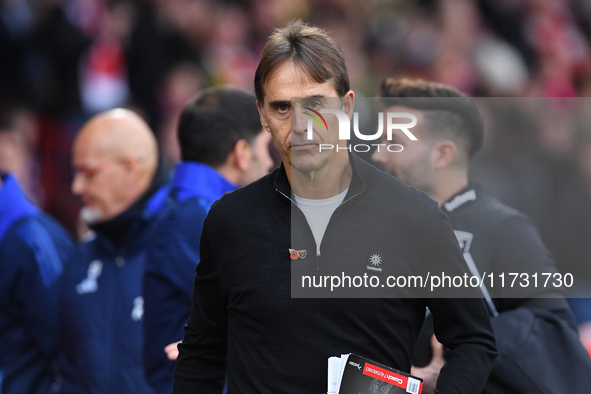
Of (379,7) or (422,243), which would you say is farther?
(379,7)

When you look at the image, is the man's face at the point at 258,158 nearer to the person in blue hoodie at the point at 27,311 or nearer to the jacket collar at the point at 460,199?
the jacket collar at the point at 460,199

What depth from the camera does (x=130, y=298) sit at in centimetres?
404

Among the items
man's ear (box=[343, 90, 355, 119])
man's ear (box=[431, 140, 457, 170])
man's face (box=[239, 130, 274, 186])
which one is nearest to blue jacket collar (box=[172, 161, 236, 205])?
man's face (box=[239, 130, 274, 186])

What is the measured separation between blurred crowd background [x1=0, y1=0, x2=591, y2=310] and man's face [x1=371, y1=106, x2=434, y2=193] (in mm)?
3610

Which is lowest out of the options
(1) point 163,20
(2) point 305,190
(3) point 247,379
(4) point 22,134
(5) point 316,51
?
(3) point 247,379

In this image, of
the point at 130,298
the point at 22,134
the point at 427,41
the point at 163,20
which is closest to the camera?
the point at 130,298

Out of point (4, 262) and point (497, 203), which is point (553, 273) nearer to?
point (497, 203)

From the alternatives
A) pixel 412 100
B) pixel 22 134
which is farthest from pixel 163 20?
pixel 412 100

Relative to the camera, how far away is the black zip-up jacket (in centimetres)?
226

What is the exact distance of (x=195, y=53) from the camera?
27.0 ft

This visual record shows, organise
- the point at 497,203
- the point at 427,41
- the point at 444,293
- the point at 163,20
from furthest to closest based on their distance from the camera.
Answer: the point at 427,41, the point at 163,20, the point at 497,203, the point at 444,293

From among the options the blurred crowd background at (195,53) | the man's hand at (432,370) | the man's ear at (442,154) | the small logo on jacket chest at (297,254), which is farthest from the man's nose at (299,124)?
the blurred crowd background at (195,53)

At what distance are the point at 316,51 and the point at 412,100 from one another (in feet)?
2.99

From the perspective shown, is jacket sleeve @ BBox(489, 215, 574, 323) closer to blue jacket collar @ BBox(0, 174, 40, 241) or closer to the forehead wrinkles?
the forehead wrinkles
